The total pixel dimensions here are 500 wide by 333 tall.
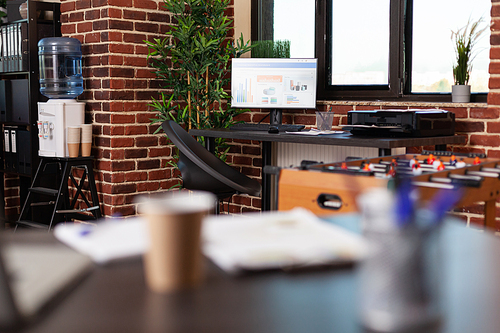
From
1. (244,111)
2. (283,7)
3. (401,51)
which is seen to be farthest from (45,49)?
(401,51)

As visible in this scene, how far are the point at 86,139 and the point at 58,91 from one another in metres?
0.41

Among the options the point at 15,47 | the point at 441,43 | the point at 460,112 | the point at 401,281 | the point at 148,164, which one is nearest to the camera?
the point at 401,281

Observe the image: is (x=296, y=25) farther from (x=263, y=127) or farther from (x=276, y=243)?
(x=276, y=243)

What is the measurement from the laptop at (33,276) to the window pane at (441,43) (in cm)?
301

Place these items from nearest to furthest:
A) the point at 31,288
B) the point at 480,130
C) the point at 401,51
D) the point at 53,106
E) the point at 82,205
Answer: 1. the point at 31,288
2. the point at 480,130
3. the point at 401,51
4. the point at 53,106
5. the point at 82,205

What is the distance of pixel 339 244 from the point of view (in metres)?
0.87

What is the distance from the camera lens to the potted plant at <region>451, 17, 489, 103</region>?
10.8ft

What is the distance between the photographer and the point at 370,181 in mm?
1847

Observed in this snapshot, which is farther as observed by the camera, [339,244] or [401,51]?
[401,51]

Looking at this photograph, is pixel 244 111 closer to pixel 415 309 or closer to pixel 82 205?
pixel 82 205

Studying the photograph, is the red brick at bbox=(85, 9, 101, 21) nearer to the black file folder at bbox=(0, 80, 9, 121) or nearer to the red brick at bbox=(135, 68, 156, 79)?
the red brick at bbox=(135, 68, 156, 79)

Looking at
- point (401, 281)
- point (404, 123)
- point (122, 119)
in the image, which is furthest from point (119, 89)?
point (401, 281)

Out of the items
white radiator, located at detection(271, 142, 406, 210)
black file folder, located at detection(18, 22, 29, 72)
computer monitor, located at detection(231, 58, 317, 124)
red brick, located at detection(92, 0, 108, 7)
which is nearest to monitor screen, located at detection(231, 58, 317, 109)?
computer monitor, located at detection(231, 58, 317, 124)

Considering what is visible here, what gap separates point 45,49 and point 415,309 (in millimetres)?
3941
